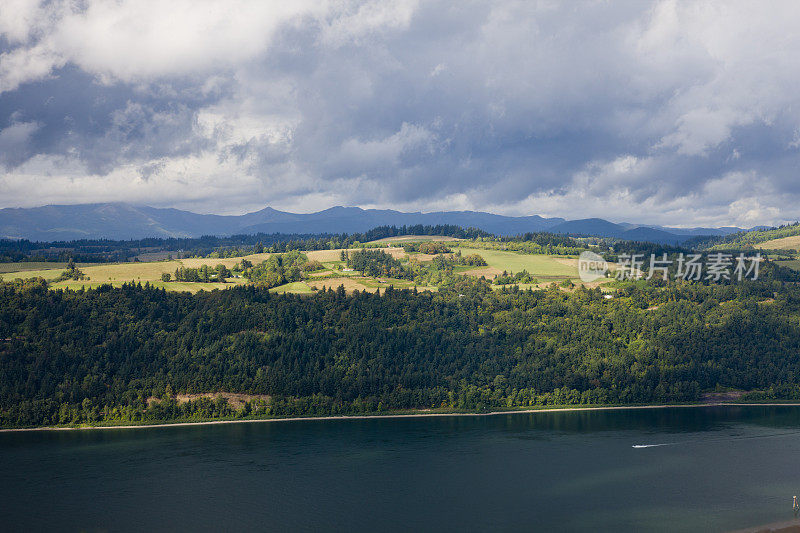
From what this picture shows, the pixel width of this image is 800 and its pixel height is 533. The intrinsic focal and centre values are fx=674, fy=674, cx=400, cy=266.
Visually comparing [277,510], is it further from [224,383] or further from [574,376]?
[574,376]

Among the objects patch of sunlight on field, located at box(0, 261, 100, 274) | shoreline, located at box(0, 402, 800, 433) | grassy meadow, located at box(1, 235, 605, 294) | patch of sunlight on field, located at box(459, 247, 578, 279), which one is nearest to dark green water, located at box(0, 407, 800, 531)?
shoreline, located at box(0, 402, 800, 433)

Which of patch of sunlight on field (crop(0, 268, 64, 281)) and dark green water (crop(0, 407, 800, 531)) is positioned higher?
patch of sunlight on field (crop(0, 268, 64, 281))

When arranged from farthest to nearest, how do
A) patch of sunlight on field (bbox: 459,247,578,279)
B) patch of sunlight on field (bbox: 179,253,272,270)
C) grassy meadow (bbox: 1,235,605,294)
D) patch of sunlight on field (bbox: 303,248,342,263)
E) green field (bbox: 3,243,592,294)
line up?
1. patch of sunlight on field (bbox: 303,248,342,263)
2. patch of sunlight on field (bbox: 179,253,272,270)
3. patch of sunlight on field (bbox: 459,247,578,279)
4. grassy meadow (bbox: 1,235,605,294)
5. green field (bbox: 3,243,592,294)

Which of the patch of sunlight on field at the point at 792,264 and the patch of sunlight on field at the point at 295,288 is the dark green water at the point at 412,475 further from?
the patch of sunlight on field at the point at 792,264

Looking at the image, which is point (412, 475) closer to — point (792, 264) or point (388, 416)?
point (388, 416)

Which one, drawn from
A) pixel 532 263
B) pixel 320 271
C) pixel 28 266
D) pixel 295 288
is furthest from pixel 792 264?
pixel 28 266

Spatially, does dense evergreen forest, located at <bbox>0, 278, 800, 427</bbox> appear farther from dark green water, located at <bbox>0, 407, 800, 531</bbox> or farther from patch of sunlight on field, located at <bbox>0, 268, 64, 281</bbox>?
patch of sunlight on field, located at <bbox>0, 268, 64, 281</bbox>
